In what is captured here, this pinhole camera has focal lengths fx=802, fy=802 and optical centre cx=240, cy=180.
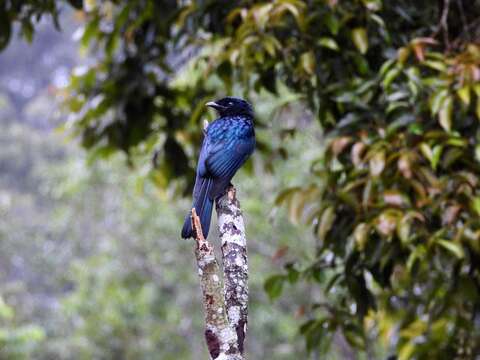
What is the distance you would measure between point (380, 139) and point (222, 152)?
777mm

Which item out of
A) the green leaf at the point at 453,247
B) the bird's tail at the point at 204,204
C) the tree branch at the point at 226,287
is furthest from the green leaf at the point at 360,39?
the tree branch at the point at 226,287

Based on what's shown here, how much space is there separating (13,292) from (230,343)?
44.8ft

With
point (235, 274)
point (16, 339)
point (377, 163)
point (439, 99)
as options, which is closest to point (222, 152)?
point (377, 163)

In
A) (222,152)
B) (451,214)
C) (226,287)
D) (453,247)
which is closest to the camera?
(226,287)

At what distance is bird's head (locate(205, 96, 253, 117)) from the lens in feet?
14.0

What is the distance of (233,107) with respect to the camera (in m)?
4.27

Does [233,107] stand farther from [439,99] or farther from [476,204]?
[476,204]

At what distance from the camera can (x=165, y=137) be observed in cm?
555

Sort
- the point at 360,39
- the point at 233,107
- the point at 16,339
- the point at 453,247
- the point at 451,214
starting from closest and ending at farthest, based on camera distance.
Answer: the point at 453,247, the point at 451,214, the point at 360,39, the point at 233,107, the point at 16,339

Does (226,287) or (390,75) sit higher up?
(390,75)

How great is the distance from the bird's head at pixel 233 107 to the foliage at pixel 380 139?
2.8 inches

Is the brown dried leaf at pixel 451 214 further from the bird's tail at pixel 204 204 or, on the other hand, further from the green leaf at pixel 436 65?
the bird's tail at pixel 204 204

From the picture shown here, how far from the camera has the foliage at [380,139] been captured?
3695mm

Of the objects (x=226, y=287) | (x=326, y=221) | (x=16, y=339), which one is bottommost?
(x=226, y=287)
